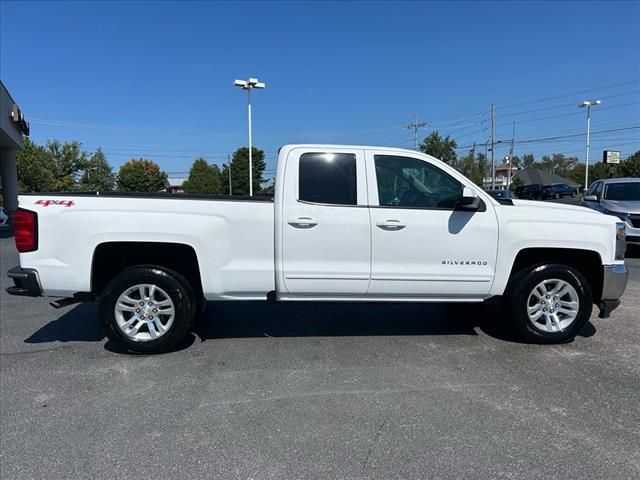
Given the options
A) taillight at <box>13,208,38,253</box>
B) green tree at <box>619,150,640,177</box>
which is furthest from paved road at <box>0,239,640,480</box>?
green tree at <box>619,150,640,177</box>

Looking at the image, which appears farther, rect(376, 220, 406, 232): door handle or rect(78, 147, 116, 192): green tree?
rect(78, 147, 116, 192): green tree

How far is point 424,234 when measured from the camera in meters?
4.79

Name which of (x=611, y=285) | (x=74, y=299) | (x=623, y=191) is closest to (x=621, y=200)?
(x=623, y=191)

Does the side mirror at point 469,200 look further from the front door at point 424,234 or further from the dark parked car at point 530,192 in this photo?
the dark parked car at point 530,192

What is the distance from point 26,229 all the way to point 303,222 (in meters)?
2.60

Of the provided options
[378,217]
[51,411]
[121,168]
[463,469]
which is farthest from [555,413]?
[121,168]

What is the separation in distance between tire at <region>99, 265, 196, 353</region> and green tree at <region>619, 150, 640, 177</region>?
2543 inches

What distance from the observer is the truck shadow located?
543 centimetres

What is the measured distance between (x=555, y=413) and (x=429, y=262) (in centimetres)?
178

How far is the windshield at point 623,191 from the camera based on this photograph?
11.9 metres

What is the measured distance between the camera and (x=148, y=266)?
4.80 m

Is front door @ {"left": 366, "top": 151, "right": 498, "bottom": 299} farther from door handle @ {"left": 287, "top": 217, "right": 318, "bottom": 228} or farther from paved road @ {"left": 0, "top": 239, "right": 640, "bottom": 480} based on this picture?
paved road @ {"left": 0, "top": 239, "right": 640, "bottom": 480}

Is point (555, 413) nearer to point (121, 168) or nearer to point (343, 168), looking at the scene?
point (343, 168)

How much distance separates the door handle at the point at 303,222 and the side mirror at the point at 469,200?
1461 millimetres
